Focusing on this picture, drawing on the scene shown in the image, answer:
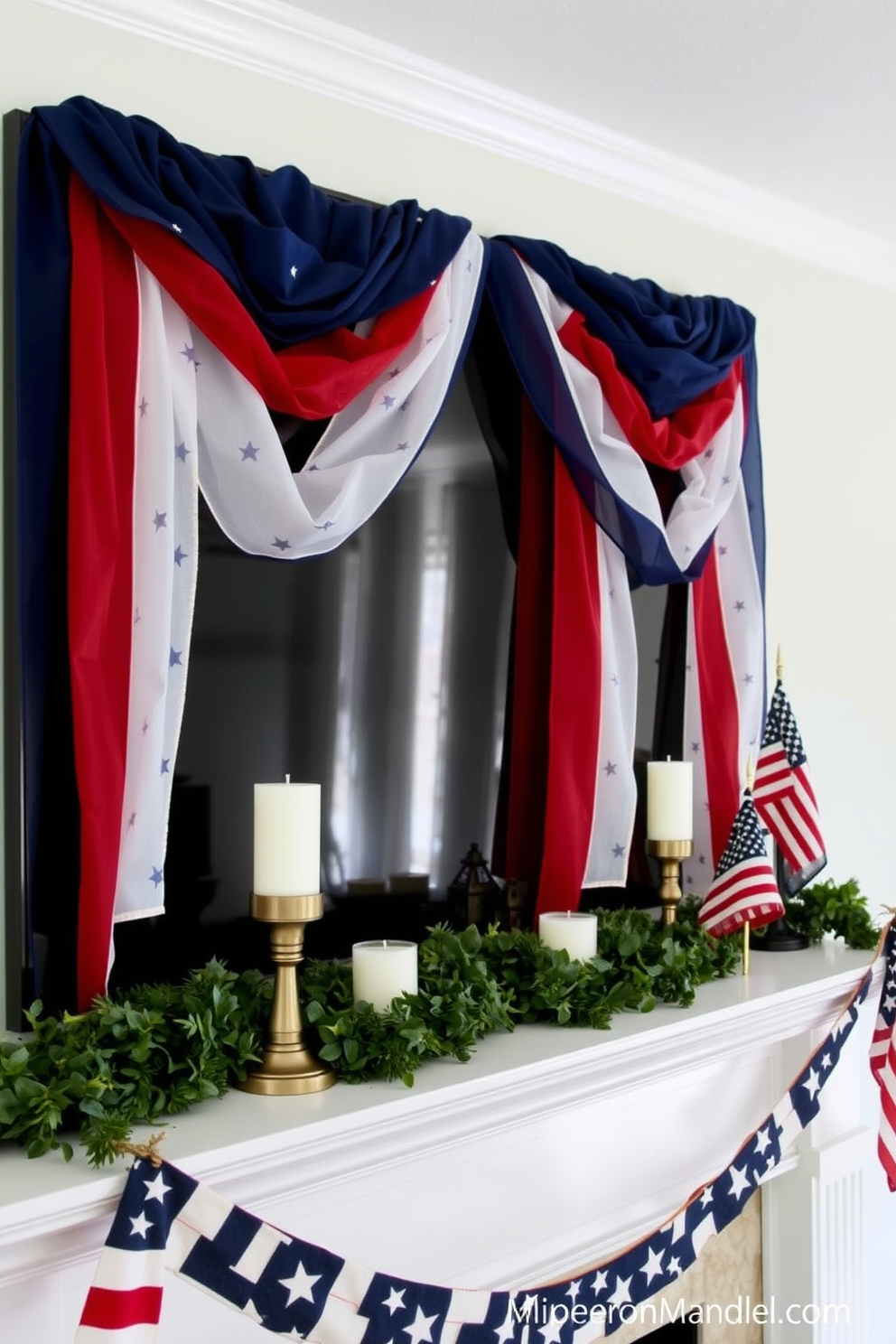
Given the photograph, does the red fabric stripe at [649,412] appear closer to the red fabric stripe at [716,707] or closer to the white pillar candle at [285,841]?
the red fabric stripe at [716,707]

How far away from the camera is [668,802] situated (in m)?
2.06

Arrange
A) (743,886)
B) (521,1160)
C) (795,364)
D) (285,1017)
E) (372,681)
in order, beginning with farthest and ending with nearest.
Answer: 1. (795,364)
2. (743,886)
3. (372,681)
4. (521,1160)
5. (285,1017)

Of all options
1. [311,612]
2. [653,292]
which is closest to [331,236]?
[311,612]

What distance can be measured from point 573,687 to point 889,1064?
2.92 feet

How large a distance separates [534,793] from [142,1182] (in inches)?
40.8

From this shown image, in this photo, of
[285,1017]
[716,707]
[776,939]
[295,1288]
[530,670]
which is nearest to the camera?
[295,1288]

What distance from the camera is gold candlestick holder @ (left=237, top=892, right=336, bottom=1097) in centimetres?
141

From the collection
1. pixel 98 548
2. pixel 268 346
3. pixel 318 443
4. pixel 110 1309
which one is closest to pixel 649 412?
pixel 318 443

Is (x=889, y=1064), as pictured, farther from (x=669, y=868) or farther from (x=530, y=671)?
(x=530, y=671)

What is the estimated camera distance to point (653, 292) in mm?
2242

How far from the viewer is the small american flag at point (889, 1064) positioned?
2.10 meters

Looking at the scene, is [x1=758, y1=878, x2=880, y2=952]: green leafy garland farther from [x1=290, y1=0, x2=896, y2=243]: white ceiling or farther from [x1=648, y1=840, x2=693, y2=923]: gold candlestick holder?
[x1=290, y1=0, x2=896, y2=243]: white ceiling

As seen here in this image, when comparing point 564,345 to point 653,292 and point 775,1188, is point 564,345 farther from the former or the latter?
point 775,1188

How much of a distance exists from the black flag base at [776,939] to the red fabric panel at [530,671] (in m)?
0.49
